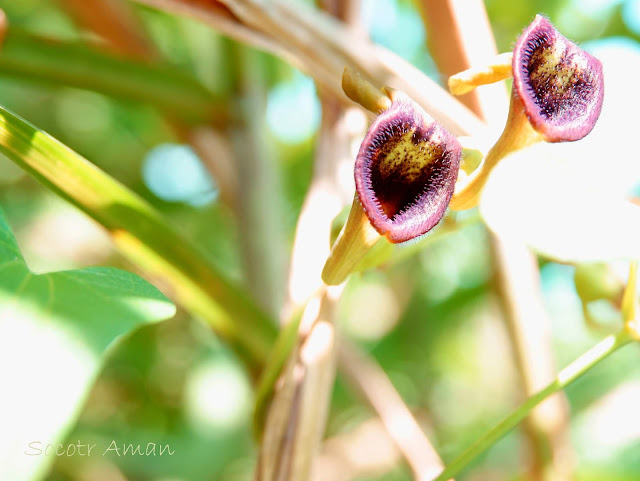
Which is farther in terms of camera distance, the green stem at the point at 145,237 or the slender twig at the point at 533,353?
the slender twig at the point at 533,353

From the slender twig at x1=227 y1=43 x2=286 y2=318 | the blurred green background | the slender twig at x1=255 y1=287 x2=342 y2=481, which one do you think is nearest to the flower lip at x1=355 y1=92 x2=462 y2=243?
the slender twig at x1=255 y1=287 x2=342 y2=481

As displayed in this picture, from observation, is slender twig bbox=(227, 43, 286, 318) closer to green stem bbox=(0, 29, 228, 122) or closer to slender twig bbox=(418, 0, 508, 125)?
green stem bbox=(0, 29, 228, 122)

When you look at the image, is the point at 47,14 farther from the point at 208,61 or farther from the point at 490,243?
the point at 490,243

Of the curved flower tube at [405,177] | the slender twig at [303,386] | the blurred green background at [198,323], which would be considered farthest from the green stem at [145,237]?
the blurred green background at [198,323]

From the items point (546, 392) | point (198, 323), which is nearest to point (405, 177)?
point (546, 392)

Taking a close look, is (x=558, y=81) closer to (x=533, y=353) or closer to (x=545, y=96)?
(x=545, y=96)

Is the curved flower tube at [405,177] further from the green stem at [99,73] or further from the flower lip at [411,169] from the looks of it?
the green stem at [99,73]
